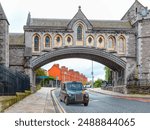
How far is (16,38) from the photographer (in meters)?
43.6

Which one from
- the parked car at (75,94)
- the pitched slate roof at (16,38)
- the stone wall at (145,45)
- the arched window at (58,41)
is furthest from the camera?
the arched window at (58,41)

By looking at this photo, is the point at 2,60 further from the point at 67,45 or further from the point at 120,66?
the point at 120,66

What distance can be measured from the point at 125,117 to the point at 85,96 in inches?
521

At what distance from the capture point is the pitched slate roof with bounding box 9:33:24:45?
42044mm

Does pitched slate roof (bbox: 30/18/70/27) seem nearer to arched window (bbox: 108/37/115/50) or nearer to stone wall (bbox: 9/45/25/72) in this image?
stone wall (bbox: 9/45/25/72)

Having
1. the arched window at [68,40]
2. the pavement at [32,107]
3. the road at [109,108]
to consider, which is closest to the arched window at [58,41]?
the arched window at [68,40]

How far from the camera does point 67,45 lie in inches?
1672

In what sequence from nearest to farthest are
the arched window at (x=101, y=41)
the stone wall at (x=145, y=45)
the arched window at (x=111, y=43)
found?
1. the stone wall at (x=145, y=45)
2. the arched window at (x=101, y=41)
3. the arched window at (x=111, y=43)

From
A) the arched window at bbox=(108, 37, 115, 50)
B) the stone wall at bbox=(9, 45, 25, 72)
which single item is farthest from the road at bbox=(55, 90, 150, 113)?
the arched window at bbox=(108, 37, 115, 50)

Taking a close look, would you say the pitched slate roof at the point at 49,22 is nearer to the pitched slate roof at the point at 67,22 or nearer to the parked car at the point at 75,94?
the pitched slate roof at the point at 67,22

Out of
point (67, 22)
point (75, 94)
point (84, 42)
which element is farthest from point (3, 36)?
point (84, 42)

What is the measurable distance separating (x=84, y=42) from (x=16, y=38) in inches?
317

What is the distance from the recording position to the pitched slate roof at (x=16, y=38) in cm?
4204

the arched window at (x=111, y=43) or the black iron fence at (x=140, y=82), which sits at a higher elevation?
the arched window at (x=111, y=43)
